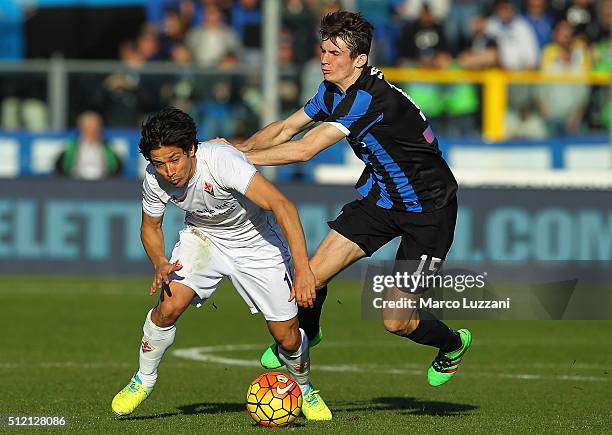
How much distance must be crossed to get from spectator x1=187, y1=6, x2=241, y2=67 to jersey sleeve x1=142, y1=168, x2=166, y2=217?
43.6 feet

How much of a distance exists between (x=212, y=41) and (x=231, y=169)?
1385 cm

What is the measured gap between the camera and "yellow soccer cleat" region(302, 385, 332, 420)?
29.9ft

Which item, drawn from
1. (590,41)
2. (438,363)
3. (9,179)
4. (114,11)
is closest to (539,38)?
(590,41)

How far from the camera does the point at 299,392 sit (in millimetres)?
8938

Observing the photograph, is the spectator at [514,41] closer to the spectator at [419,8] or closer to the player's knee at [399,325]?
the spectator at [419,8]

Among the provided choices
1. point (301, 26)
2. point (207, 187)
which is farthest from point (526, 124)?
point (207, 187)

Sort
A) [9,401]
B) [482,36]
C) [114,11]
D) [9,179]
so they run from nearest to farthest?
1. [9,401]
2. [9,179]
3. [482,36]
4. [114,11]

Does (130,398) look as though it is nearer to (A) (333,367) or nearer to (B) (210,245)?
(B) (210,245)

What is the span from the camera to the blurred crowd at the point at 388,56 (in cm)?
1989

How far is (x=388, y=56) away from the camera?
21547mm

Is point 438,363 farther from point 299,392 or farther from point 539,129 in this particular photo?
point 539,129

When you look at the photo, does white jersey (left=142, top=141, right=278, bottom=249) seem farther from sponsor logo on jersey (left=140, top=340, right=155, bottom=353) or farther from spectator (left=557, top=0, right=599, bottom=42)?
spectator (left=557, top=0, right=599, bottom=42)

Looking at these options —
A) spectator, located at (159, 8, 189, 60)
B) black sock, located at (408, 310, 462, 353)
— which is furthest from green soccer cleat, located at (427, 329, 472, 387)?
spectator, located at (159, 8, 189, 60)

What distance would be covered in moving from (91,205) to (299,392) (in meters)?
9.94
